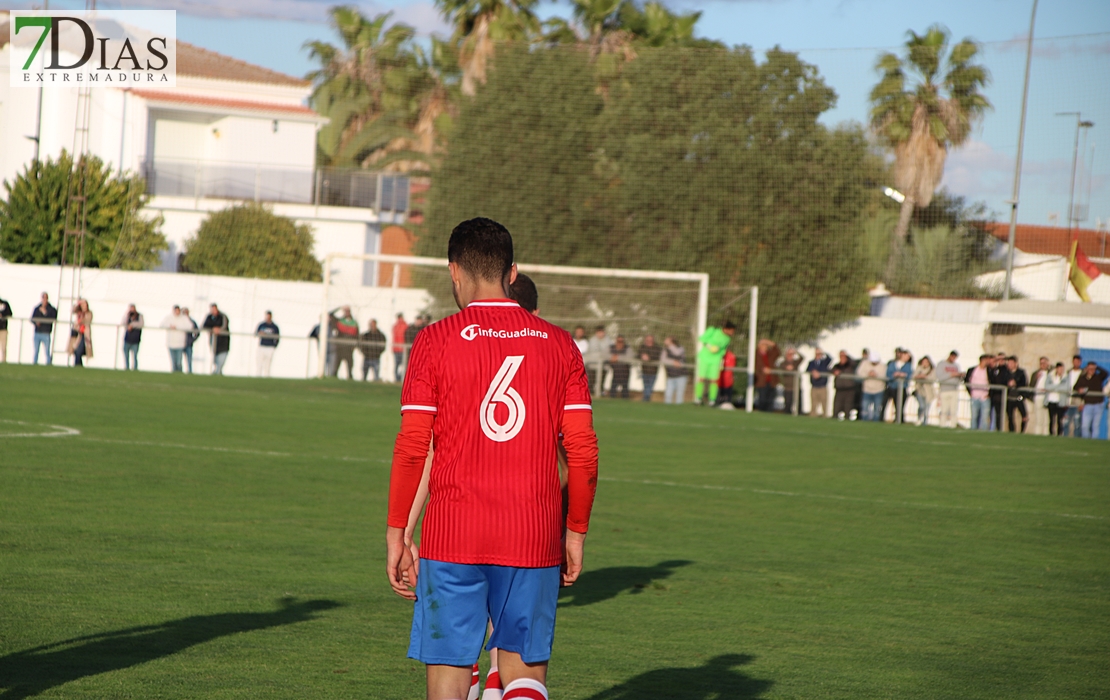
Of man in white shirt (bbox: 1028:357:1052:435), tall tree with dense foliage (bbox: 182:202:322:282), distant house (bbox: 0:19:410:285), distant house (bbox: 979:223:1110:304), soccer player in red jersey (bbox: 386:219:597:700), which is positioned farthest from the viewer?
distant house (bbox: 0:19:410:285)

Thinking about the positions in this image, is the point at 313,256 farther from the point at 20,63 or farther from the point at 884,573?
the point at 884,573

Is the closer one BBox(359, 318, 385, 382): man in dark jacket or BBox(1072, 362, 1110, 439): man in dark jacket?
BBox(1072, 362, 1110, 439): man in dark jacket

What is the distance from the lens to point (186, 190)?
40.3 m

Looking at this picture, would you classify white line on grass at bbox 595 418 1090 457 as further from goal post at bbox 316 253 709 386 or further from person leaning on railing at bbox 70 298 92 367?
person leaning on railing at bbox 70 298 92 367

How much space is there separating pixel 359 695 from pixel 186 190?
37577mm

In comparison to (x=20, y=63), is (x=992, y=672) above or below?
below

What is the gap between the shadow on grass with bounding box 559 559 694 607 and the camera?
7329mm

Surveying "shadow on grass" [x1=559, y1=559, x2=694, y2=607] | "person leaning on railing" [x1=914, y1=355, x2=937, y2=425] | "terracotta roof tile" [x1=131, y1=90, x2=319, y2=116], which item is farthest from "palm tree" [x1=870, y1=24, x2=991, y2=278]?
"shadow on grass" [x1=559, y1=559, x2=694, y2=607]

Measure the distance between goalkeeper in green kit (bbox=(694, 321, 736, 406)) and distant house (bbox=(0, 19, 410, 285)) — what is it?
15919mm

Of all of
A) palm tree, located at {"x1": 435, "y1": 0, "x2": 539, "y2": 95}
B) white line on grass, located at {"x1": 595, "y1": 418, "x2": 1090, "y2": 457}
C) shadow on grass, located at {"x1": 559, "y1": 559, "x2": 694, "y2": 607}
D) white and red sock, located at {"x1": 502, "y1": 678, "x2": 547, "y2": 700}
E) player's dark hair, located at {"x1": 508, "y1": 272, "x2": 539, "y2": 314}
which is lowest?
shadow on grass, located at {"x1": 559, "y1": 559, "x2": 694, "y2": 607}

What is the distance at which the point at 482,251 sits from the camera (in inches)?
146

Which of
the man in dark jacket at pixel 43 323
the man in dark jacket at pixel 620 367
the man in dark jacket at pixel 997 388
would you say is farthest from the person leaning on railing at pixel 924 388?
the man in dark jacket at pixel 43 323

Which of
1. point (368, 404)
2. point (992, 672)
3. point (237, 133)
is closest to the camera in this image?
point (992, 672)

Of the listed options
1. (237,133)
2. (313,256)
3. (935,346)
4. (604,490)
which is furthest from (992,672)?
(237,133)
